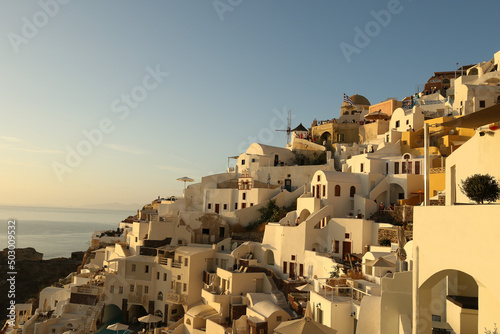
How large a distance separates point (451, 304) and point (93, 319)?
93.1 ft

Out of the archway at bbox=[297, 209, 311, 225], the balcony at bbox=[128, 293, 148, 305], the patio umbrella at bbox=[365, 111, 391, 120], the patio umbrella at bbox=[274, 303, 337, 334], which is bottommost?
the balcony at bbox=[128, 293, 148, 305]

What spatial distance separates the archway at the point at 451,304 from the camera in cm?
970

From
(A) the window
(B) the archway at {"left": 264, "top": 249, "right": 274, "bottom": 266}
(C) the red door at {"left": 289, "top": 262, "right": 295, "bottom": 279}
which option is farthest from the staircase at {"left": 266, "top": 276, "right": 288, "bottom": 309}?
(A) the window

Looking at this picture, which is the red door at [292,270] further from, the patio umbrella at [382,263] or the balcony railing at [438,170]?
the balcony railing at [438,170]

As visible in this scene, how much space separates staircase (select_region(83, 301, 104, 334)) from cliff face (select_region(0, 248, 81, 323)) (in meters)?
22.6

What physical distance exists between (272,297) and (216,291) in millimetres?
5174

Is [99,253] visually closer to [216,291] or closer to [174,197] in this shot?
[174,197]

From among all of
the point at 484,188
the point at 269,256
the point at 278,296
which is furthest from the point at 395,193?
the point at 484,188

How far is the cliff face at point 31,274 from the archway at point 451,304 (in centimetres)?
5224

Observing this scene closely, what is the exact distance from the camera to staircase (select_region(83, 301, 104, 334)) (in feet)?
102

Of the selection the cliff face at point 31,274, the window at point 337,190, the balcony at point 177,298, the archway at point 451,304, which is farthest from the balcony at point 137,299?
the archway at point 451,304

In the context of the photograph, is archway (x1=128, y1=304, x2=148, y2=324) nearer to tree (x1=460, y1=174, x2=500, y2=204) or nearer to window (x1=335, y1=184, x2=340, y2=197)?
window (x1=335, y1=184, x2=340, y2=197)

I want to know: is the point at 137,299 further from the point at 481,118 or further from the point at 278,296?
the point at 481,118

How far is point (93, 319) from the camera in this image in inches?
1257
